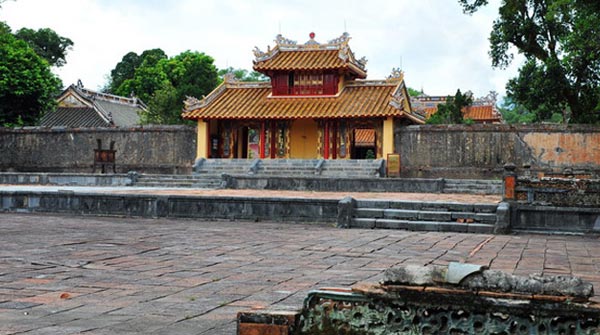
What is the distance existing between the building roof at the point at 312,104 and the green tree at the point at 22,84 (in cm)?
862

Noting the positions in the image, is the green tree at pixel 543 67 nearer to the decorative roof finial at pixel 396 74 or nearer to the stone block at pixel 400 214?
the decorative roof finial at pixel 396 74

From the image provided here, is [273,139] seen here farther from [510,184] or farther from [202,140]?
[510,184]

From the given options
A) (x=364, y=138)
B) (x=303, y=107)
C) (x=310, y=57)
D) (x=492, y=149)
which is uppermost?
(x=310, y=57)

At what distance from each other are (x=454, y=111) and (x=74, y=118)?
74.1 ft

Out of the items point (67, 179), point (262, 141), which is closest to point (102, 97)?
point (262, 141)

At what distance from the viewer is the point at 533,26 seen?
81.4 ft

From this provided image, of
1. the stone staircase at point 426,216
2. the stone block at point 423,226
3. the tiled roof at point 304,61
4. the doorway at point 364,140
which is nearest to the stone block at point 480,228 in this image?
the stone staircase at point 426,216

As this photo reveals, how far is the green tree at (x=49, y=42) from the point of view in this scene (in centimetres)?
5528

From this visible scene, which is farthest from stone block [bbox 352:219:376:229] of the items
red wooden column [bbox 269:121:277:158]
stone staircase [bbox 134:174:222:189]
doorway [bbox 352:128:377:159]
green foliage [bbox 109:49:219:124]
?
green foliage [bbox 109:49:219:124]

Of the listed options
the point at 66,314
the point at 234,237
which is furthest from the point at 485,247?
the point at 66,314

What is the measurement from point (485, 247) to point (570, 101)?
19.0 m

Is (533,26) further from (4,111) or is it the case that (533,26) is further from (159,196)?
(4,111)

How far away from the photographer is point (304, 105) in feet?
92.5

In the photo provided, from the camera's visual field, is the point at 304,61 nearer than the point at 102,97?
Yes
